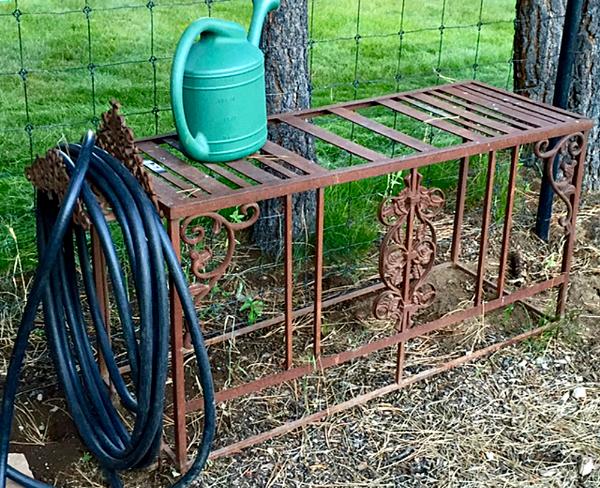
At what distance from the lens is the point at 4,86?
5016mm

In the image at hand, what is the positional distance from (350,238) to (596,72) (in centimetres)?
126

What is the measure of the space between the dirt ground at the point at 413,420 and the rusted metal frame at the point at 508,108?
2.41 feet

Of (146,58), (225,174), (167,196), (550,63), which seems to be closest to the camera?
(167,196)

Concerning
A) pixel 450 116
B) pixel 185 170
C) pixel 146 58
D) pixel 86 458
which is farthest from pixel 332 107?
pixel 146 58

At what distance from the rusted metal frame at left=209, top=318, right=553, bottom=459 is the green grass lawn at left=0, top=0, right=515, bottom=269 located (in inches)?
35.5

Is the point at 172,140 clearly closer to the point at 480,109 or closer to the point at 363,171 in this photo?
the point at 363,171

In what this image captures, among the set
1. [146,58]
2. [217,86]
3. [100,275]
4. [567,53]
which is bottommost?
[146,58]

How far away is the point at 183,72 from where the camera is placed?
2.32 metres

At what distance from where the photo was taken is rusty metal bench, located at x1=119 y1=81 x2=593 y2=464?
232cm

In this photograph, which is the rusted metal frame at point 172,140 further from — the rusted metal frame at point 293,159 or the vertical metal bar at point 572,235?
the vertical metal bar at point 572,235

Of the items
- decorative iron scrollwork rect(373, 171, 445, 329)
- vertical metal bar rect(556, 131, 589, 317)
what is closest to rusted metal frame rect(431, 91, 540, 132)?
vertical metal bar rect(556, 131, 589, 317)

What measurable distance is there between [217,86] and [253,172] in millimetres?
242

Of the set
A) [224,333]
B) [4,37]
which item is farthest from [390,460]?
[4,37]

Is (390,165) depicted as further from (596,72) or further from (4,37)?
(4,37)
